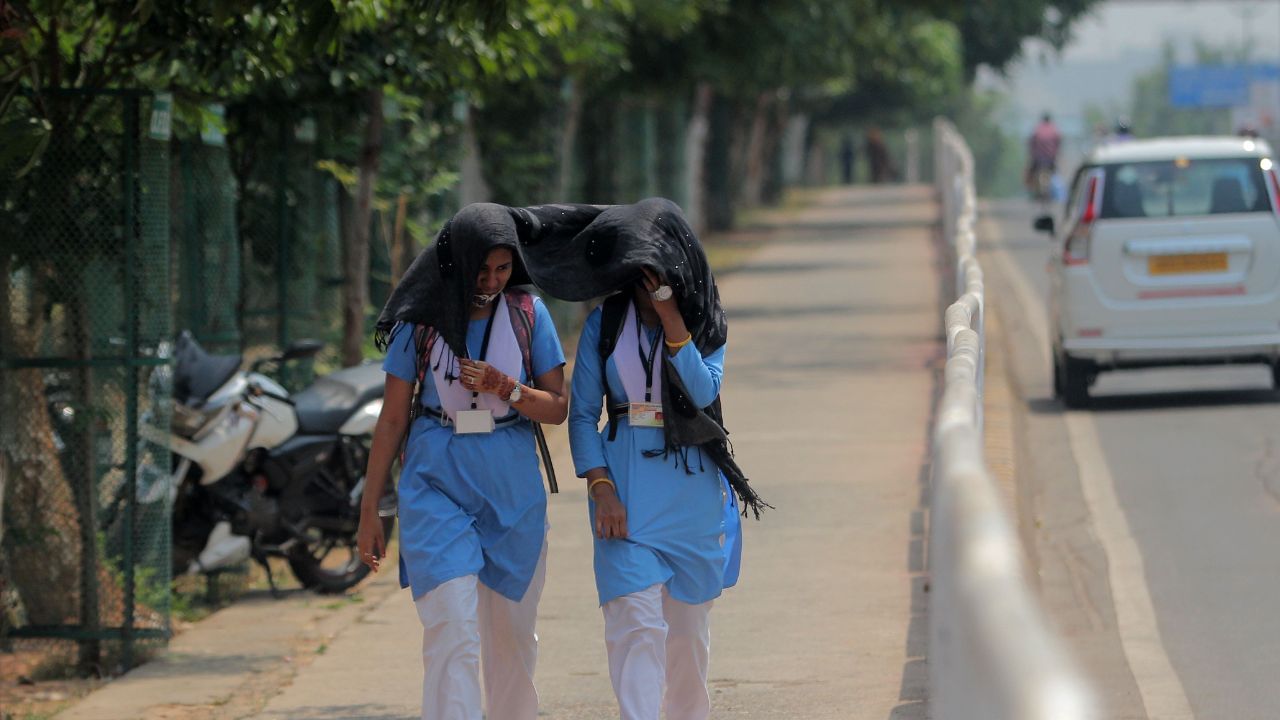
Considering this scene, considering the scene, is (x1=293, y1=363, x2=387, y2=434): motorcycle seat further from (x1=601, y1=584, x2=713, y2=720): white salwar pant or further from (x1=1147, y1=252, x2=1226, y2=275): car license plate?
(x1=1147, y1=252, x2=1226, y2=275): car license plate

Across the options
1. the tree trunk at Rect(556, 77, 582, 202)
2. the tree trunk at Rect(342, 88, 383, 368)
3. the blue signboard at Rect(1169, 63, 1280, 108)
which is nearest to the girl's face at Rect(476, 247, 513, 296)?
the tree trunk at Rect(342, 88, 383, 368)

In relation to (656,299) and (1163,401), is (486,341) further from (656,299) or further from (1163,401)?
(1163,401)

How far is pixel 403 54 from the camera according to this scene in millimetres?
10969

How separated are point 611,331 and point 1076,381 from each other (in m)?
9.65

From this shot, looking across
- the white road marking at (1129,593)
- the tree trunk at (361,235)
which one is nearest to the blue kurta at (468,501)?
the white road marking at (1129,593)

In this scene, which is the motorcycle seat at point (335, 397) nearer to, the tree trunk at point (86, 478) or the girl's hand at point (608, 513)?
the tree trunk at point (86, 478)

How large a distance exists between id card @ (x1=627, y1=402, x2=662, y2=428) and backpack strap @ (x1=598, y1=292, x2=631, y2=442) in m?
0.05

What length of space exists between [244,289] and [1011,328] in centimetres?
1026

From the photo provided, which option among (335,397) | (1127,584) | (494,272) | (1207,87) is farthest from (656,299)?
(1207,87)

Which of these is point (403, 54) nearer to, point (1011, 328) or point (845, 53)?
point (1011, 328)

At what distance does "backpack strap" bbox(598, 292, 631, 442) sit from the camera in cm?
572

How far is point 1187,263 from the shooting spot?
14.5 meters

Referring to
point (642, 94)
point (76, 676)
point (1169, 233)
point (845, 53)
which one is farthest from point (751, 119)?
point (76, 676)

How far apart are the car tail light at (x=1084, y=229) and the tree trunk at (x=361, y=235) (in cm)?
538
